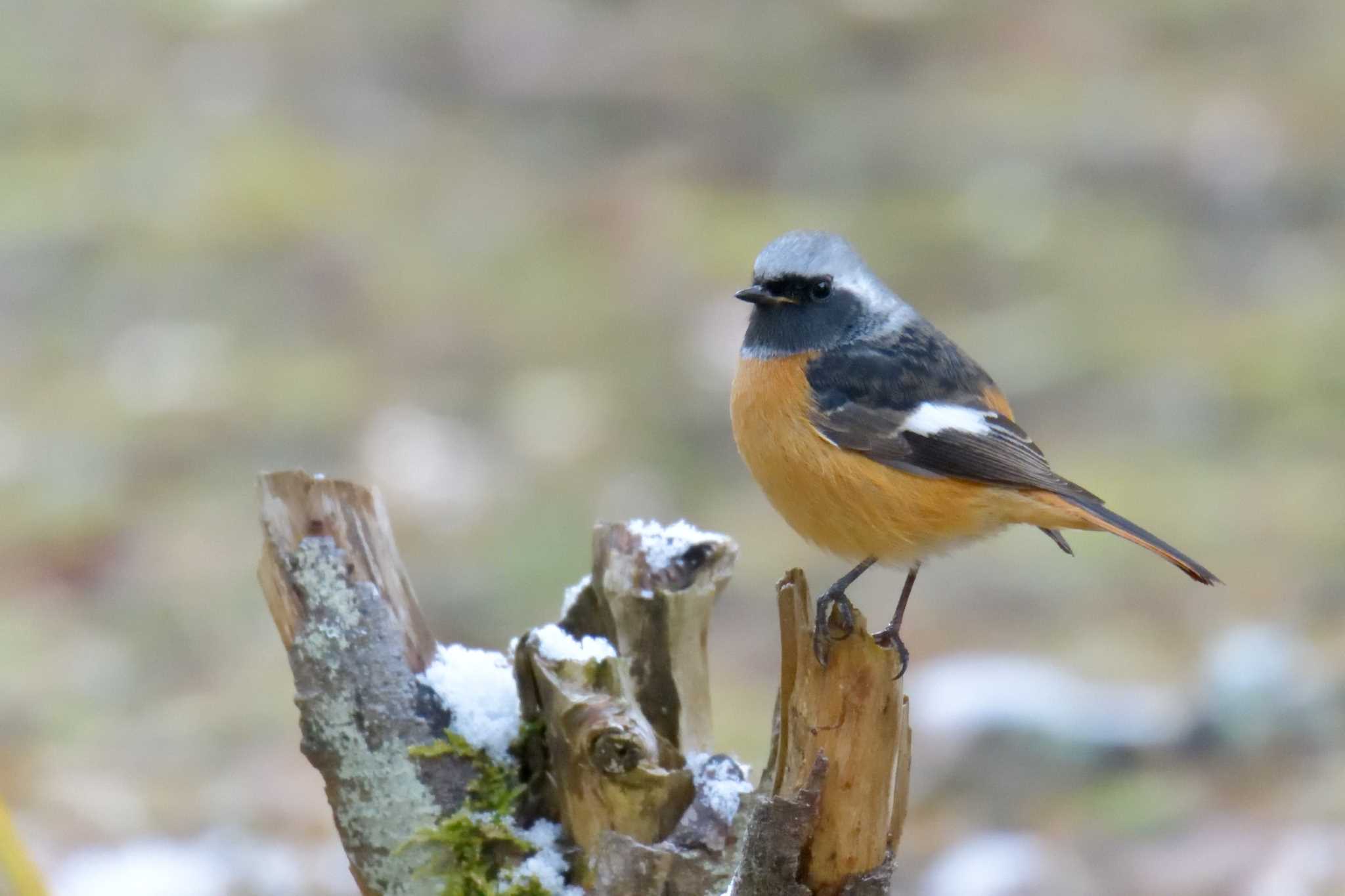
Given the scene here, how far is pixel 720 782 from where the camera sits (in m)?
3.43

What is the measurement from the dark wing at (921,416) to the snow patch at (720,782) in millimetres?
991

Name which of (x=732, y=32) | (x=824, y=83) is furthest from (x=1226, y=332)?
(x=732, y=32)

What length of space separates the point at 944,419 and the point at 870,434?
23 centimetres

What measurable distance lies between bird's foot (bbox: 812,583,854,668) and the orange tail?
2.49ft

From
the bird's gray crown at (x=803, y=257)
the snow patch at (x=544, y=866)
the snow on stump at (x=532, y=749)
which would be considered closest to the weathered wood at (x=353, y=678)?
the snow on stump at (x=532, y=749)

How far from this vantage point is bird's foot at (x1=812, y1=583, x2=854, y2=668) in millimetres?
3191

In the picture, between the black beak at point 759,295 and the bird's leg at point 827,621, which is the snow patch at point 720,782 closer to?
the bird's leg at point 827,621

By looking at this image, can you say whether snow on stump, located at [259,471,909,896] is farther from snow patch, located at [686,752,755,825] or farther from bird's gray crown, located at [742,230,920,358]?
bird's gray crown, located at [742,230,920,358]

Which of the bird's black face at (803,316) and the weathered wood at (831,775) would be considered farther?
the bird's black face at (803,316)

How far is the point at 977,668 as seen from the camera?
249 inches

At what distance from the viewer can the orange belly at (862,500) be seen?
402cm

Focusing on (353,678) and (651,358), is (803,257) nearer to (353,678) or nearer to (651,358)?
(353,678)

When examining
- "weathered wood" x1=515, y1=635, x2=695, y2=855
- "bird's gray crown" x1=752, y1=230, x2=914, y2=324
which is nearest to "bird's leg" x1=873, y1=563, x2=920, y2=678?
"weathered wood" x1=515, y1=635, x2=695, y2=855

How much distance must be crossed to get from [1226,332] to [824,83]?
12.9 feet
